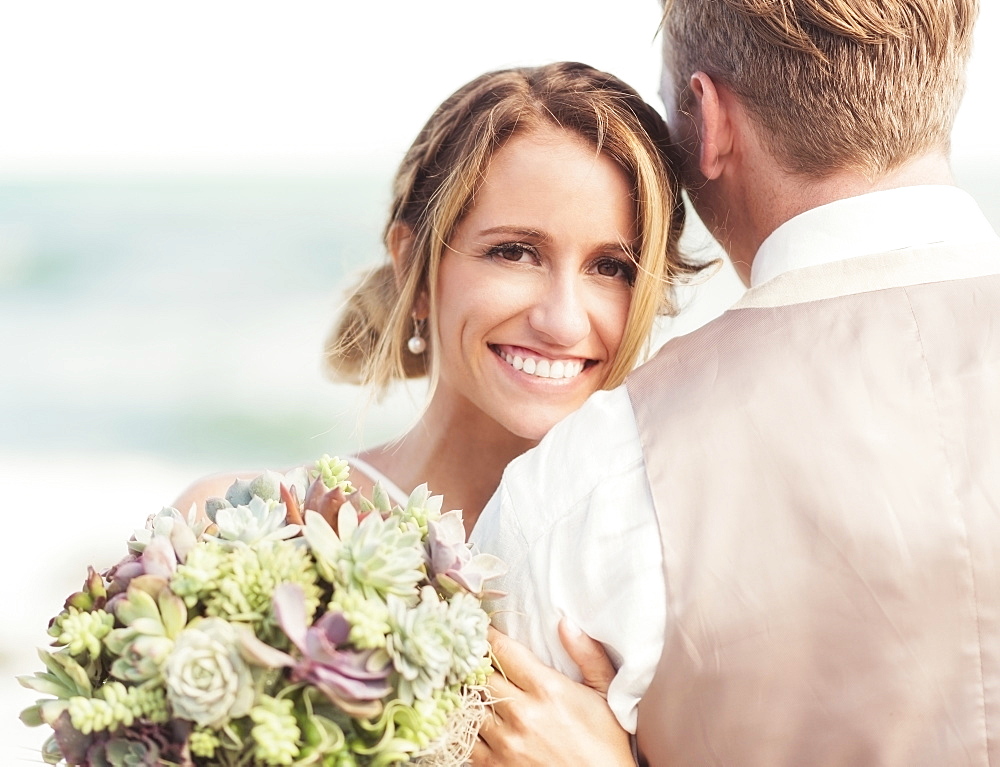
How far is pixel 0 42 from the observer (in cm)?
1798

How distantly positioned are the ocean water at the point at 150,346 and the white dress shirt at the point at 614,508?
8.07 m

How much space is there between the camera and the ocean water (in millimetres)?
11055

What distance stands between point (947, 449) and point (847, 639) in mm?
315

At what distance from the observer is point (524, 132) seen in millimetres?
2811

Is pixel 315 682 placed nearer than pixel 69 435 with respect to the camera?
Yes

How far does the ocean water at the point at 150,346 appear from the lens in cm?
1105

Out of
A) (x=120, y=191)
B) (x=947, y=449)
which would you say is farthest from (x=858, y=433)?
(x=120, y=191)

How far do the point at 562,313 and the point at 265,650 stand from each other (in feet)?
4.70

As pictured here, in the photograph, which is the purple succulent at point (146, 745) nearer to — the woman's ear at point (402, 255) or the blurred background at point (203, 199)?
the woman's ear at point (402, 255)

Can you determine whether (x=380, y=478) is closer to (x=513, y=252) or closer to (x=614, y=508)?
(x=513, y=252)

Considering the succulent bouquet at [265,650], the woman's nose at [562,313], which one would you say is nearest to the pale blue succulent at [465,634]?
the succulent bouquet at [265,650]

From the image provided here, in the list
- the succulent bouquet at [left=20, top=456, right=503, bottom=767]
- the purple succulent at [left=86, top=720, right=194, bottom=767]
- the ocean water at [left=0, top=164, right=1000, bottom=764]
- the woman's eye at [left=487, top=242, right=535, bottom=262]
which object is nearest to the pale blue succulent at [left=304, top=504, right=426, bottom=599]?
the succulent bouquet at [left=20, top=456, right=503, bottom=767]

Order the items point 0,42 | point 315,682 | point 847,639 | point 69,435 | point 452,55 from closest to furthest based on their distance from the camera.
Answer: point 315,682 → point 847,639 → point 69,435 → point 452,55 → point 0,42

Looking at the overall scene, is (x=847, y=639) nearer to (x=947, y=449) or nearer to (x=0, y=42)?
(x=947, y=449)
